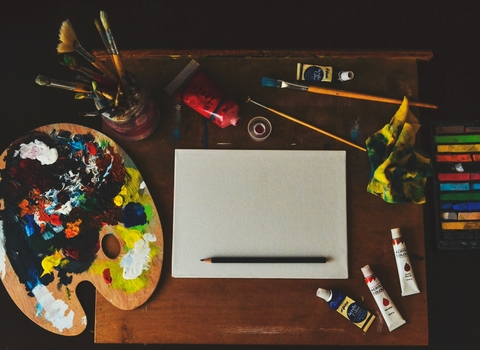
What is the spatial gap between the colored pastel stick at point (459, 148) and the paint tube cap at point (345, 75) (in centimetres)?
37

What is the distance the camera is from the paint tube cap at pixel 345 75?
0.97 meters

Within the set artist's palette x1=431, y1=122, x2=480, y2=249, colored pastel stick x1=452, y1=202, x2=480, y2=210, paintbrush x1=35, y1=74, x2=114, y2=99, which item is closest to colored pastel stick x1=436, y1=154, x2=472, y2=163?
artist's palette x1=431, y1=122, x2=480, y2=249

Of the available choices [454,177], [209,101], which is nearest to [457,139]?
[454,177]

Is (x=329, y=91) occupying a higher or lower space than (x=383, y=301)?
higher

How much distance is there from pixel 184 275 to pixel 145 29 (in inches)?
36.2

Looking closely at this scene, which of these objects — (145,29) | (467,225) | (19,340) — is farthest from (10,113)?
Result: (467,225)

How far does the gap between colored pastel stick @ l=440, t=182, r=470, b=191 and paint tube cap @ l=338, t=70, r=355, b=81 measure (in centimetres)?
42

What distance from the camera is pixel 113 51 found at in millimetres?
808

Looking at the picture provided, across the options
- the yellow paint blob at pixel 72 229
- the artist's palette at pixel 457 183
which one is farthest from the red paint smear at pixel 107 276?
the artist's palette at pixel 457 183

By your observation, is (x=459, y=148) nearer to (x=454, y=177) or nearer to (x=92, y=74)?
(x=454, y=177)

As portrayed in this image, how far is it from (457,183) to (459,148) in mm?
97

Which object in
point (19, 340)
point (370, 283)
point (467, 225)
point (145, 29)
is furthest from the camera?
point (145, 29)

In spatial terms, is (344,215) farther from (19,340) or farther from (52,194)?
(19,340)

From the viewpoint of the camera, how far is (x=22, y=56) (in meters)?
1.42
